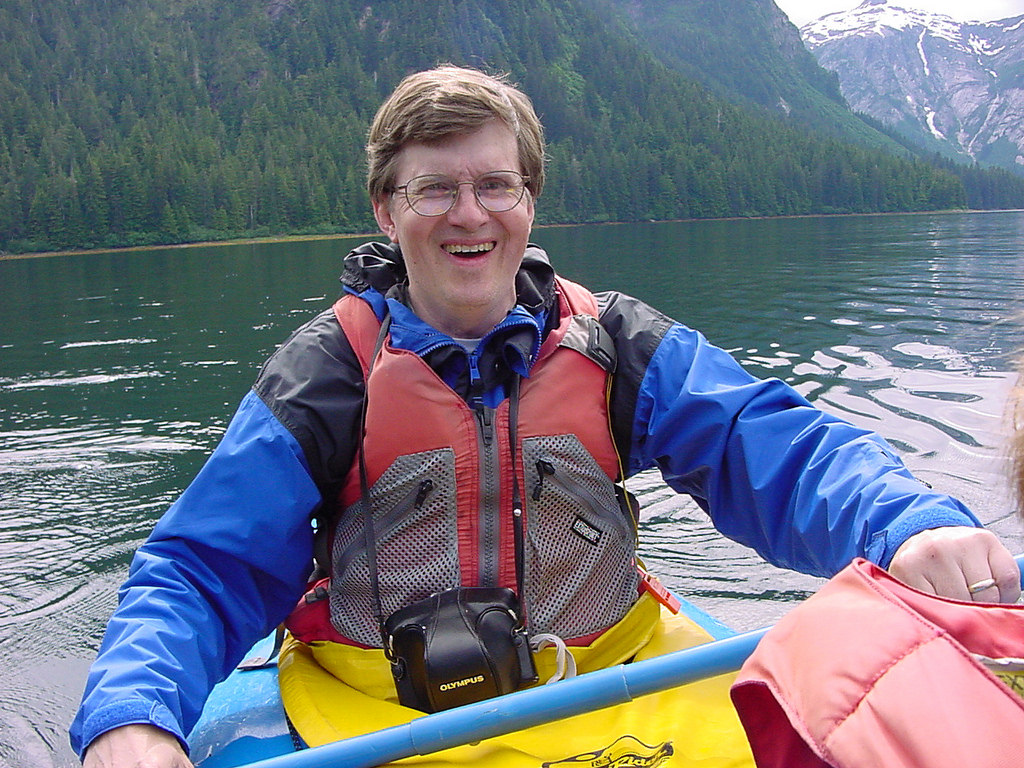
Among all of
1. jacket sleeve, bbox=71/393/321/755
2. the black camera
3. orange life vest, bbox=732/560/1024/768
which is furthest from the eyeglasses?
orange life vest, bbox=732/560/1024/768

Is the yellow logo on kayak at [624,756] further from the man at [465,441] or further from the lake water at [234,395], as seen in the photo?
the lake water at [234,395]

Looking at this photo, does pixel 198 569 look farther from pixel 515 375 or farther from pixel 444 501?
pixel 515 375

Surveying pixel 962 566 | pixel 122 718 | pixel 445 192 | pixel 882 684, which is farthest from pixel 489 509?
pixel 882 684

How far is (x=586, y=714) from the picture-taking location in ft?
8.39

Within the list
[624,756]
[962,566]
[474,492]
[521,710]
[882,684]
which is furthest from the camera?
[474,492]

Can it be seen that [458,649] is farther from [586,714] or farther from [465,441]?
[465,441]

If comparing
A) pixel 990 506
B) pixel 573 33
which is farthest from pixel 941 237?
Answer: pixel 573 33

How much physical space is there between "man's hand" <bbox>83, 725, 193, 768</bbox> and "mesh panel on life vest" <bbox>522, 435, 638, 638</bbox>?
113 centimetres

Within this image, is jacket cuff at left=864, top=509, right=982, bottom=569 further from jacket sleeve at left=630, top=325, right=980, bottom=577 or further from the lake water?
the lake water

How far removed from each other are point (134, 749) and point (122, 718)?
76 mm

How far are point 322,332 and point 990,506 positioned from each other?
5.86 metres

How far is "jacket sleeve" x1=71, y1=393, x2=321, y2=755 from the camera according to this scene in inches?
89.8

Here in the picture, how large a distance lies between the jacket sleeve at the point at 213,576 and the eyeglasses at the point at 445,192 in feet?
2.58

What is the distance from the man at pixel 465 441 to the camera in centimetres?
263
